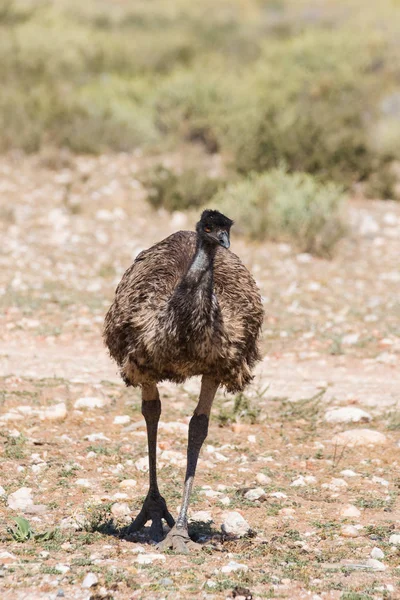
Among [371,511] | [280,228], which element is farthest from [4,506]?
[280,228]

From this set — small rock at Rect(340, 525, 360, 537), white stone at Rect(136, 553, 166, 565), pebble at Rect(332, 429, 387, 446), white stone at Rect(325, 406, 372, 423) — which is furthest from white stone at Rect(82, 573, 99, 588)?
white stone at Rect(325, 406, 372, 423)

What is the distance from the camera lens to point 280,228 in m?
13.9

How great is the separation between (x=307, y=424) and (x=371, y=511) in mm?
1933

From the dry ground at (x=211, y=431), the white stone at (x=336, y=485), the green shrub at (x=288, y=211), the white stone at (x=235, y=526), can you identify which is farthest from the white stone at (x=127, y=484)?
the green shrub at (x=288, y=211)

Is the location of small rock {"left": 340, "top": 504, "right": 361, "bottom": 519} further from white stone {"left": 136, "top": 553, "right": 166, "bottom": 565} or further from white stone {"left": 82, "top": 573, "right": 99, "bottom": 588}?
white stone {"left": 82, "top": 573, "right": 99, "bottom": 588}

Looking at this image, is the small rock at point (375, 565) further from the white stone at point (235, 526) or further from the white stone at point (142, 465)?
the white stone at point (142, 465)

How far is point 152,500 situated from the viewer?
5.34 metres

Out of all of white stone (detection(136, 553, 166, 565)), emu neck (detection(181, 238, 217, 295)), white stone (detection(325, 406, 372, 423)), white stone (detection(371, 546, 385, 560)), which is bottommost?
white stone (detection(136, 553, 166, 565))

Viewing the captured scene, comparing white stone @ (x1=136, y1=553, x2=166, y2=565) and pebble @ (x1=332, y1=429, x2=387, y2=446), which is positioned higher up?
pebble @ (x1=332, y1=429, x2=387, y2=446)

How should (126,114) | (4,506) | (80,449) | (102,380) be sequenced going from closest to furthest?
1. (4,506)
2. (80,449)
3. (102,380)
4. (126,114)

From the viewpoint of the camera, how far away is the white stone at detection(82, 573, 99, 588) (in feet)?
13.9

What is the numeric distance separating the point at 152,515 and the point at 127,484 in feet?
2.53

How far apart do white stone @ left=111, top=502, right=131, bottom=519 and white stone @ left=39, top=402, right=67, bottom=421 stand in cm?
179

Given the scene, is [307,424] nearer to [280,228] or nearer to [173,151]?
[280,228]
